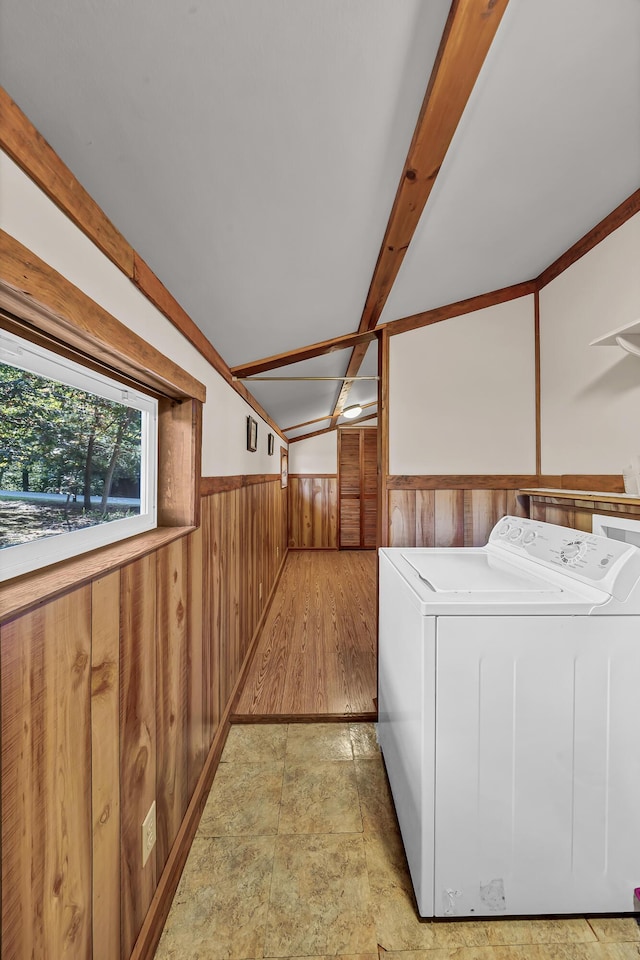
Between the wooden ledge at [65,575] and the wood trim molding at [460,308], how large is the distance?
1.66 m

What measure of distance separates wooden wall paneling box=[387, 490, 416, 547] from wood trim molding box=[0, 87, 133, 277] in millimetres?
1619

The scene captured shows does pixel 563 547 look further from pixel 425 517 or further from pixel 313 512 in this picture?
pixel 313 512

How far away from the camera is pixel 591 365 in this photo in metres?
1.71

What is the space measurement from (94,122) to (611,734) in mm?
1880

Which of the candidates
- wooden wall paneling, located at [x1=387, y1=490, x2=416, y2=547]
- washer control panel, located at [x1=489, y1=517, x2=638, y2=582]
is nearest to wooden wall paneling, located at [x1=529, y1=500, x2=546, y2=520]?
washer control panel, located at [x1=489, y1=517, x2=638, y2=582]

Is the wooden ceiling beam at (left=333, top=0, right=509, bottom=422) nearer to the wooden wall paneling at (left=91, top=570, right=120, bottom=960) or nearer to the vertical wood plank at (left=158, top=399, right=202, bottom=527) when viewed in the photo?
the vertical wood plank at (left=158, top=399, right=202, bottom=527)

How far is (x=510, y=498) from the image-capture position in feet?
6.94

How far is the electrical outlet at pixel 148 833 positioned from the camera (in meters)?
1.07

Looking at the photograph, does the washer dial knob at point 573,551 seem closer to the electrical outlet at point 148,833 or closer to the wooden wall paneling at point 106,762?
the wooden wall paneling at point 106,762

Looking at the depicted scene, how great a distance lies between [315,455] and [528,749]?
5655mm

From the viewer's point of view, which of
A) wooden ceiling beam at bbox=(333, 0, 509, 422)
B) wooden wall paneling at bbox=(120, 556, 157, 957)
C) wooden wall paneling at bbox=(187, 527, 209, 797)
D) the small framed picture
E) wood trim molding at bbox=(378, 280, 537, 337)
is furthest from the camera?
the small framed picture

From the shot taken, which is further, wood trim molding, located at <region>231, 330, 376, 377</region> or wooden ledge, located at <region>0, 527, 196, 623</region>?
wood trim molding, located at <region>231, 330, 376, 377</region>

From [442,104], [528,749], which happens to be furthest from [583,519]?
[442,104]

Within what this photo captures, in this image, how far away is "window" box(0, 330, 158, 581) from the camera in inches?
29.3
